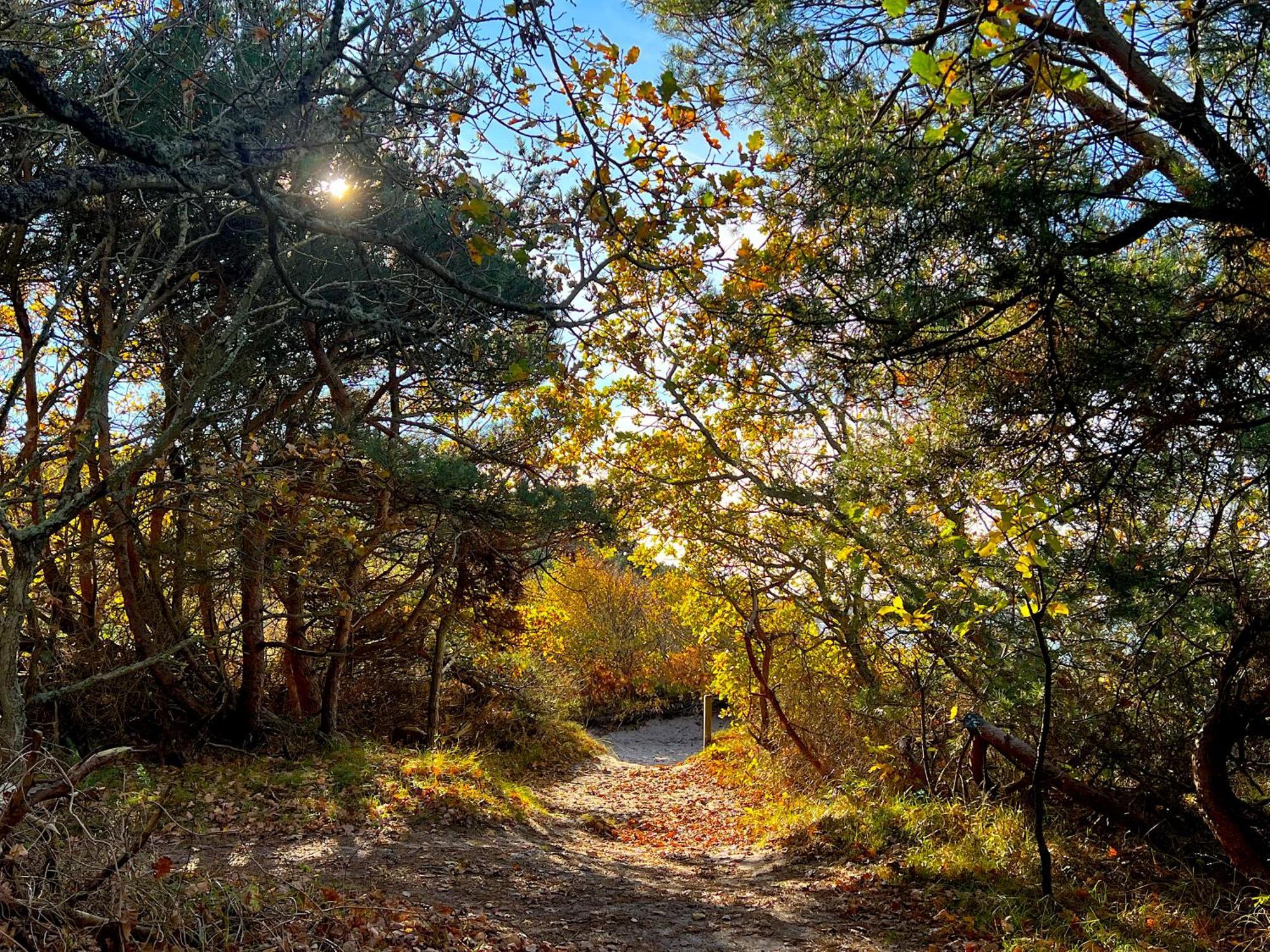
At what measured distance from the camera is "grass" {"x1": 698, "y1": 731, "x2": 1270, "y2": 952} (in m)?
4.82

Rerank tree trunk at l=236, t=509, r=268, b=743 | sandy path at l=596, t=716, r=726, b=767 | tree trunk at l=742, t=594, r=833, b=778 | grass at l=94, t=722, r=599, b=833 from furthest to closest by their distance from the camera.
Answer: sandy path at l=596, t=716, r=726, b=767 → tree trunk at l=742, t=594, r=833, b=778 → tree trunk at l=236, t=509, r=268, b=743 → grass at l=94, t=722, r=599, b=833

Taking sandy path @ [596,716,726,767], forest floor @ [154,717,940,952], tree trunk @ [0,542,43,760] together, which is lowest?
sandy path @ [596,716,726,767]

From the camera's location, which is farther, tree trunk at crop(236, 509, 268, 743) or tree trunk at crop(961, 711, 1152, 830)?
tree trunk at crop(236, 509, 268, 743)

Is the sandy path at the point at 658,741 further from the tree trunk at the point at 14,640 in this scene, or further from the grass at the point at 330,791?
the tree trunk at the point at 14,640

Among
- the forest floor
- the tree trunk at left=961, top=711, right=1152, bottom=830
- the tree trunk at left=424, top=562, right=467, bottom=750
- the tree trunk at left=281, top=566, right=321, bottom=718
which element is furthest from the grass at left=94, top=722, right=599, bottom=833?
the tree trunk at left=961, top=711, right=1152, bottom=830

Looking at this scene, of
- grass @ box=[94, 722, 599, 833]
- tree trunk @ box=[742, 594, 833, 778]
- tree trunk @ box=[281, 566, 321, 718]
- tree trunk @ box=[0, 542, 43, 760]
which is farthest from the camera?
tree trunk @ box=[742, 594, 833, 778]

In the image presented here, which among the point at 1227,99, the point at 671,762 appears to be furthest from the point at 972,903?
the point at 671,762

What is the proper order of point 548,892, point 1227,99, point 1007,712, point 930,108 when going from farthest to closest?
point 1007,712
point 548,892
point 1227,99
point 930,108

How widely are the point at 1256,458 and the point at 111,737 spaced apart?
977 cm

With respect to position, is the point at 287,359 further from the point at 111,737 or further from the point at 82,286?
the point at 111,737

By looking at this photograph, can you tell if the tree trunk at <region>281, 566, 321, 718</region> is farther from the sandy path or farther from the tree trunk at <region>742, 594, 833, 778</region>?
the sandy path

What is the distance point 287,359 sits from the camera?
328 inches

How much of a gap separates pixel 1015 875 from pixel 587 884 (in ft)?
10.8

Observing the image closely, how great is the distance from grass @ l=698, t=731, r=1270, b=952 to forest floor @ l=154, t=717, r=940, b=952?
10.3 inches
